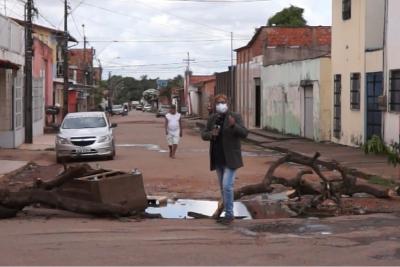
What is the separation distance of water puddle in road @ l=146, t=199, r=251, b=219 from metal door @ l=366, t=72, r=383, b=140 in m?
12.3

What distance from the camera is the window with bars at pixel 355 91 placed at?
25578 millimetres

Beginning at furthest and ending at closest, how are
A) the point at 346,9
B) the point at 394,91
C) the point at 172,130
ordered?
the point at 346,9 < the point at 172,130 < the point at 394,91

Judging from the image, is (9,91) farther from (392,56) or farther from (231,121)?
(231,121)

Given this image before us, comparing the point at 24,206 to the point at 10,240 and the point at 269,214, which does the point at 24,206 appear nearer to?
the point at 10,240

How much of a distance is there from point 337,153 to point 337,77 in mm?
5770

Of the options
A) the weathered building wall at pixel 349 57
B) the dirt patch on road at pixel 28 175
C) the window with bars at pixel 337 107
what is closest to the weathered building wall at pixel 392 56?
the weathered building wall at pixel 349 57

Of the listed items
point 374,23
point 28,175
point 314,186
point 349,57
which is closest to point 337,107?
point 349,57

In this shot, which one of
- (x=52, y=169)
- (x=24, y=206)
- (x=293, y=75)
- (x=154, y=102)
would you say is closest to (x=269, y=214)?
A: (x=24, y=206)

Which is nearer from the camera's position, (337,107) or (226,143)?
(226,143)

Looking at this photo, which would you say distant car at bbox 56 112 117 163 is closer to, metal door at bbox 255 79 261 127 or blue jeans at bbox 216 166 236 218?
blue jeans at bbox 216 166 236 218

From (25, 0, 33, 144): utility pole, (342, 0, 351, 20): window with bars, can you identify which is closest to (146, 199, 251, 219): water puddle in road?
(342, 0, 351, 20): window with bars

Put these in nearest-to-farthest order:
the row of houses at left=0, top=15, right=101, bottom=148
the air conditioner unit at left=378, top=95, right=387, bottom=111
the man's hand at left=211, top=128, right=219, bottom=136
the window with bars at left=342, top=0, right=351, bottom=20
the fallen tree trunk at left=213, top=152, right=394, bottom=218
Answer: the man's hand at left=211, top=128, right=219, bottom=136
the fallen tree trunk at left=213, top=152, right=394, bottom=218
the air conditioner unit at left=378, top=95, right=387, bottom=111
the window with bars at left=342, top=0, right=351, bottom=20
the row of houses at left=0, top=15, right=101, bottom=148

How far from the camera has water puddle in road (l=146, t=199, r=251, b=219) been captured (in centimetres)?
1120

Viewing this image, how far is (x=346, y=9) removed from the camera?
2675 cm
